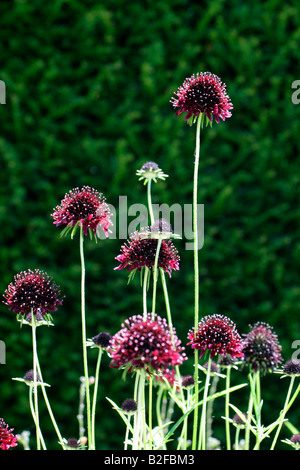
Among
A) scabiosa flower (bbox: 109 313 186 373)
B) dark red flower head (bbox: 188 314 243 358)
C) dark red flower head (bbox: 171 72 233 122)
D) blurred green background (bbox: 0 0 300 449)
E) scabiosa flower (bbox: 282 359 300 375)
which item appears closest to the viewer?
scabiosa flower (bbox: 109 313 186 373)

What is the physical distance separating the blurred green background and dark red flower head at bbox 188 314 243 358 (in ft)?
5.83

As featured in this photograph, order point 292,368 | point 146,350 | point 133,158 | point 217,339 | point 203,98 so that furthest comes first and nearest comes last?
1. point 133,158
2. point 292,368
3. point 203,98
4. point 217,339
5. point 146,350

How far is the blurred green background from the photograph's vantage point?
3.23m

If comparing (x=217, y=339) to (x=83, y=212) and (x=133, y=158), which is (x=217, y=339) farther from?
(x=133, y=158)

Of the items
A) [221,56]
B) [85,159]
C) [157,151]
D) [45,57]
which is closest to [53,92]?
[45,57]

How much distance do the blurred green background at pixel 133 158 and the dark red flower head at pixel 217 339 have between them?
178 cm

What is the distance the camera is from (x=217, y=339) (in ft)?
4.72

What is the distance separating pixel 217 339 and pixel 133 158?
2089 millimetres

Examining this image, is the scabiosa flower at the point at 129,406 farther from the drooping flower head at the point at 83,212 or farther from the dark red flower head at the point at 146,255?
the drooping flower head at the point at 83,212

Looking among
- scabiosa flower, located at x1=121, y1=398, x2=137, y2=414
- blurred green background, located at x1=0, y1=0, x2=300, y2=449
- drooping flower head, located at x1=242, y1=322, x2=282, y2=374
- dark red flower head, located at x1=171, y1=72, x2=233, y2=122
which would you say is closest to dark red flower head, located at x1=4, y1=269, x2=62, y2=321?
scabiosa flower, located at x1=121, y1=398, x2=137, y2=414

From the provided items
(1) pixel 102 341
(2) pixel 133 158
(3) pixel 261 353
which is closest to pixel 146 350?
(3) pixel 261 353

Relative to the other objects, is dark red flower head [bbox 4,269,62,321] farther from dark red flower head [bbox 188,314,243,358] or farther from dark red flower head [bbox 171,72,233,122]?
dark red flower head [bbox 171,72,233,122]

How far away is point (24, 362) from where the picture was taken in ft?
10.4

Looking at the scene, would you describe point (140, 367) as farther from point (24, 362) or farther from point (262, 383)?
point (262, 383)
